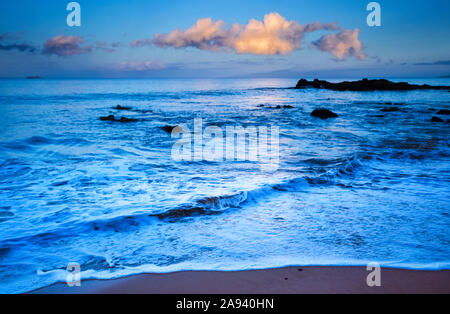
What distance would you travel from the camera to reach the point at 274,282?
251 cm

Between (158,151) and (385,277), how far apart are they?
701cm

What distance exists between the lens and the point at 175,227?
3631mm

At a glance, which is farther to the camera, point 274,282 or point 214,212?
point 214,212

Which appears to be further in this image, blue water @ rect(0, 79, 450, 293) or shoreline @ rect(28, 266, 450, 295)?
blue water @ rect(0, 79, 450, 293)

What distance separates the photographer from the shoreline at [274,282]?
241cm

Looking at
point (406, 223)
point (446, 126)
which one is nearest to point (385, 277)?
point (406, 223)

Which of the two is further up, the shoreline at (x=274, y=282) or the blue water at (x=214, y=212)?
the blue water at (x=214, y=212)

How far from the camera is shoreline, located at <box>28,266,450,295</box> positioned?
2.41 meters

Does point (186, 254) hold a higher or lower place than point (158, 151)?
lower

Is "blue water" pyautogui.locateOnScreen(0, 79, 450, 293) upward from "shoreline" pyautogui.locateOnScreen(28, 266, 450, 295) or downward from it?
upward

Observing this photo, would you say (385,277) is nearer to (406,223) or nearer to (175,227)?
(406,223)

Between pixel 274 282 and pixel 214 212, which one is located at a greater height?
pixel 214 212

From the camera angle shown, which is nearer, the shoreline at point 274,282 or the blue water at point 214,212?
the shoreline at point 274,282

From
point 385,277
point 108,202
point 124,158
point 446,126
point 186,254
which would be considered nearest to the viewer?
point 385,277
